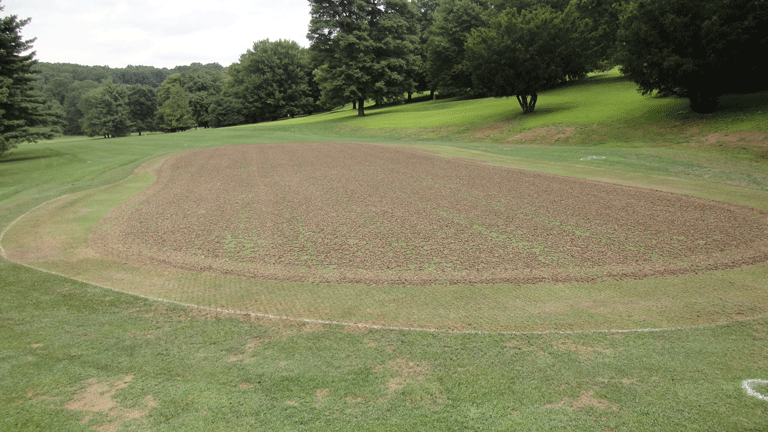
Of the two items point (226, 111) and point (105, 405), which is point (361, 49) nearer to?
point (226, 111)

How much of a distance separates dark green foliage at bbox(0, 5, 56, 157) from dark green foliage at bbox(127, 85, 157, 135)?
70445 mm

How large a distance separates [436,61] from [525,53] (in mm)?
28022

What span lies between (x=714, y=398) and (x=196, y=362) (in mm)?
Answer: 5599

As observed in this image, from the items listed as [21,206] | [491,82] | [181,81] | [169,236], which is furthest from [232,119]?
[169,236]

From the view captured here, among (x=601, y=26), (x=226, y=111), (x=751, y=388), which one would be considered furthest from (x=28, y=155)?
Result: (x=226, y=111)

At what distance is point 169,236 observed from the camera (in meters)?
10.4

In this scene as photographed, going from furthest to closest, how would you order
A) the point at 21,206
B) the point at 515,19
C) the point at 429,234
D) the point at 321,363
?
the point at 515,19, the point at 21,206, the point at 429,234, the point at 321,363

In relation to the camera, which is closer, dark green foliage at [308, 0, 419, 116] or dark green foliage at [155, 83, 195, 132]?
dark green foliage at [308, 0, 419, 116]

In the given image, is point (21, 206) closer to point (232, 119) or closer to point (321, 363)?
point (321, 363)

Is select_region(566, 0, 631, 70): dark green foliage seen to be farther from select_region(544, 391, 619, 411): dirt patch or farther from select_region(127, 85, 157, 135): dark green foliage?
select_region(127, 85, 157, 135): dark green foliage

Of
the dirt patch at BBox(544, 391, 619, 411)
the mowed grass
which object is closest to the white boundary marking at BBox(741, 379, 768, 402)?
the mowed grass

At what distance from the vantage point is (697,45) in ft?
74.3

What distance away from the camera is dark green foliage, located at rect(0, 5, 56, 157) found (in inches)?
1014

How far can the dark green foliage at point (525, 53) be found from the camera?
31.7 m
